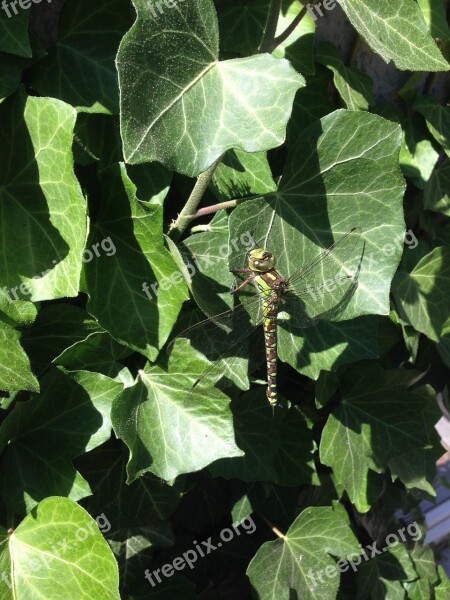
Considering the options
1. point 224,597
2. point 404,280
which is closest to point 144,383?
point 404,280

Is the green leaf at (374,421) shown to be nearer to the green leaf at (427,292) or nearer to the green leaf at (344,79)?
the green leaf at (427,292)

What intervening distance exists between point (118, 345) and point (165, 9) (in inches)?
20.6

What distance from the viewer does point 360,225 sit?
96 centimetres

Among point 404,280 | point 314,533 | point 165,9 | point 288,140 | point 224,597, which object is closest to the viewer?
point 165,9

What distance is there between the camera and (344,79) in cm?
130

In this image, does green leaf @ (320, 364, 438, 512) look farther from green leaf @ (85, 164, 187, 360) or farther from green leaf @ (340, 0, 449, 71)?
green leaf @ (340, 0, 449, 71)

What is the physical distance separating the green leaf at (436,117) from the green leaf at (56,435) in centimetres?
92

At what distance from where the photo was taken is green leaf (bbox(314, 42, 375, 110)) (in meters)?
1.28

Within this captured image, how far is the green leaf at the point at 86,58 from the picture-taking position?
0.98 meters

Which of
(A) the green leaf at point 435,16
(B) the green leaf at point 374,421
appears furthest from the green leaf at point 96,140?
(B) the green leaf at point 374,421

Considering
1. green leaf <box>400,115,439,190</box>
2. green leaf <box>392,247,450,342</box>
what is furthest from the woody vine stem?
green leaf <box>392,247,450,342</box>

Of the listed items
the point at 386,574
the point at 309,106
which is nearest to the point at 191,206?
the point at 309,106

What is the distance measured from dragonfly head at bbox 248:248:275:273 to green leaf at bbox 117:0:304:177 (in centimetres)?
18

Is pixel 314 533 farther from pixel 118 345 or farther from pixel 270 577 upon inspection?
pixel 118 345
